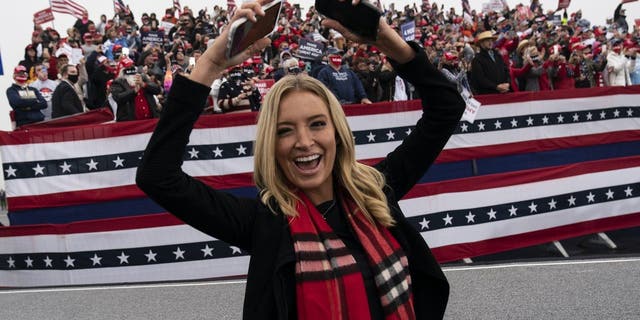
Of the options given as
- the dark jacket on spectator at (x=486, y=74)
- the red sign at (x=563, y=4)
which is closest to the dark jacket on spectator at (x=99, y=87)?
the dark jacket on spectator at (x=486, y=74)

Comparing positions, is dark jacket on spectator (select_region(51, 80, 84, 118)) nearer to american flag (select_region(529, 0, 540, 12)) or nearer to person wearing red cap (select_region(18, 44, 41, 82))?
person wearing red cap (select_region(18, 44, 41, 82))

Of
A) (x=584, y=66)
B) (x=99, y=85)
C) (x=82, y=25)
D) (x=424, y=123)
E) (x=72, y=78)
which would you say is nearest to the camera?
(x=424, y=123)

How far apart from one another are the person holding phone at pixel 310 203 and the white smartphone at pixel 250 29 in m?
0.03

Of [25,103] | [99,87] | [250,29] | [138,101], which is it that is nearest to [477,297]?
[250,29]

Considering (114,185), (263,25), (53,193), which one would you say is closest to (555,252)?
(114,185)

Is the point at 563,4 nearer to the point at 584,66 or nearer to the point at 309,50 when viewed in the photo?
the point at 584,66

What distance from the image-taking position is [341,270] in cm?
204

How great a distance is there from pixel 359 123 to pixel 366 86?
3.01 m

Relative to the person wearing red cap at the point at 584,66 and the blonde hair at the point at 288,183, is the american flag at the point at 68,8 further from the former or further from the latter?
the blonde hair at the point at 288,183

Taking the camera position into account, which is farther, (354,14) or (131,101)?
(131,101)

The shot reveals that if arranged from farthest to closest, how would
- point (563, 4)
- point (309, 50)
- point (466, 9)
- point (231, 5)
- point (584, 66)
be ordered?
point (563, 4) → point (466, 9) → point (231, 5) → point (584, 66) → point (309, 50)

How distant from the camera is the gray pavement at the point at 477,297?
529cm

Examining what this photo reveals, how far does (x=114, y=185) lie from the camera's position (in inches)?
316

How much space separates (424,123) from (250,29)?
2.51ft
